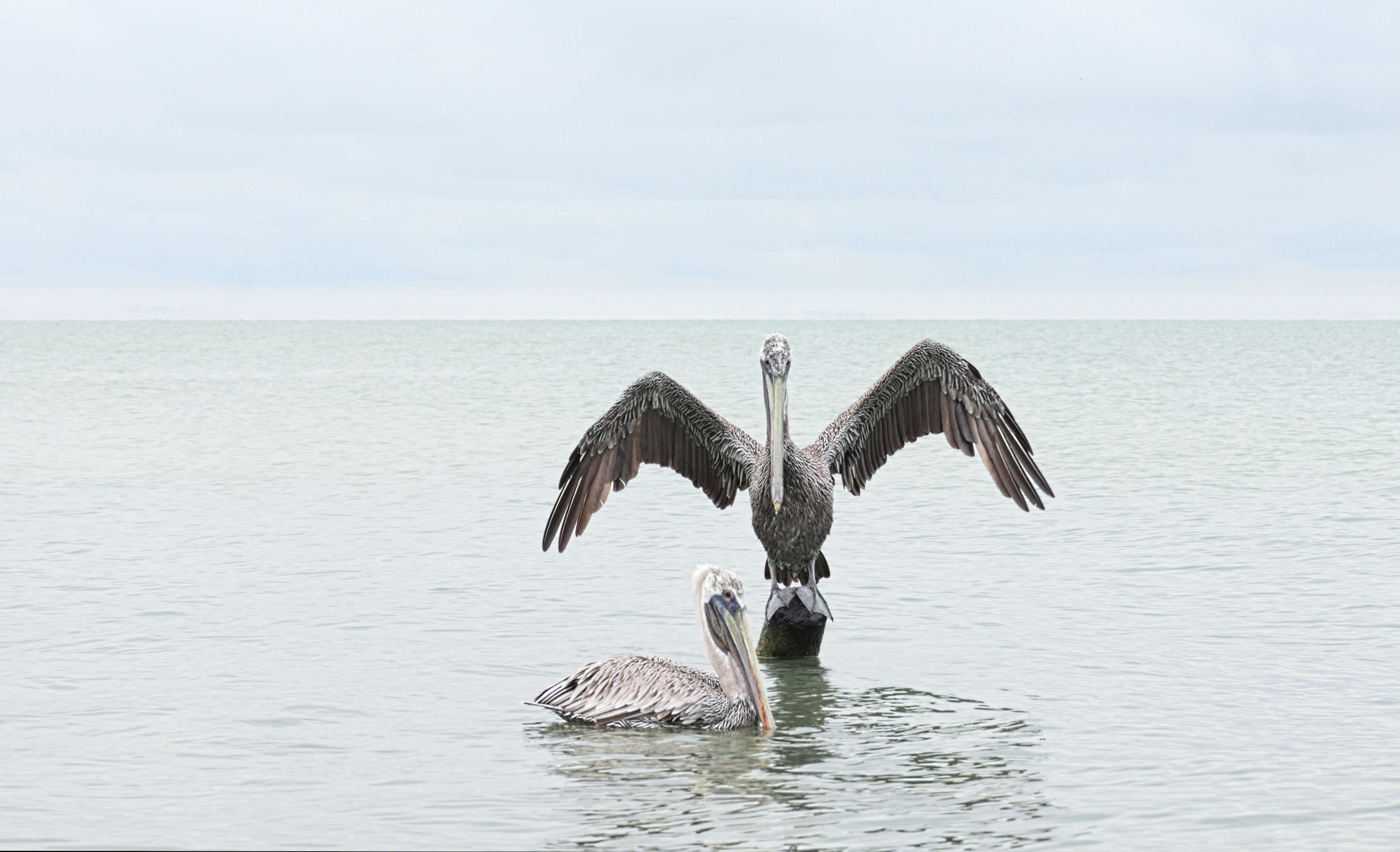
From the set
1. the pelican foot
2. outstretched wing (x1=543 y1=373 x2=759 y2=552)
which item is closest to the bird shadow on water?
the pelican foot

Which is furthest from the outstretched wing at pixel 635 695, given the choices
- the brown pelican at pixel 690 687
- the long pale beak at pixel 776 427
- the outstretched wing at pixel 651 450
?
the outstretched wing at pixel 651 450

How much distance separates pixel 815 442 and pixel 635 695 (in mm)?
2505

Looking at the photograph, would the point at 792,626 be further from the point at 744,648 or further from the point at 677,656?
the point at 744,648

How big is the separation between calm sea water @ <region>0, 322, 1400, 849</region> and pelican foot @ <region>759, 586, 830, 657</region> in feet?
0.47

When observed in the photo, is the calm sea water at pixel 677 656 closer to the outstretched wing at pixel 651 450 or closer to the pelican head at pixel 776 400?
the outstretched wing at pixel 651 450

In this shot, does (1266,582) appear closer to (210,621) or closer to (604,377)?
Answer: (210,621)

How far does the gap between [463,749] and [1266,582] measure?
6.21m

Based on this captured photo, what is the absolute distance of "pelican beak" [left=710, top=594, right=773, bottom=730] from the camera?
25.5ft

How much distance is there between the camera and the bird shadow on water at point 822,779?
619 centimetres

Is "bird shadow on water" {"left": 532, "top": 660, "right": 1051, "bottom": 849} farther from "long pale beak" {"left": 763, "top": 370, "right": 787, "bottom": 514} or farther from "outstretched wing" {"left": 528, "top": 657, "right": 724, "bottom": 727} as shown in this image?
"long pale beak" {"left": 763, "top": 370, "right": 787, "bottom": 514}

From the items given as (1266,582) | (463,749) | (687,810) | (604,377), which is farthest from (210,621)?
(604,377)

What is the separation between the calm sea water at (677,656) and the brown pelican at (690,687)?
103mm

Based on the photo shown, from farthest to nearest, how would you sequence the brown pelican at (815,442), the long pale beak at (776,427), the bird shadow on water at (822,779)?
the brown pelican at (815,442), the long pale beak at (776,427), the bird shadow on water at (822,779)

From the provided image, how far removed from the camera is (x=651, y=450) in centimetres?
1017
